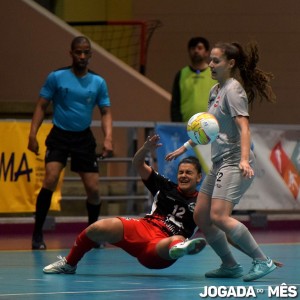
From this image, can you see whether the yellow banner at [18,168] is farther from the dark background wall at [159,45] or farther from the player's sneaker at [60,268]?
the player's sneaker at [60,268]

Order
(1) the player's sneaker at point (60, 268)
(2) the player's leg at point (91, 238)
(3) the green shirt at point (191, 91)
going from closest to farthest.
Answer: (2) the player's leg at point (91, 238)
(1) the player's sneaker at point (60, 268)
(3) the green shirt at point (191, 91)

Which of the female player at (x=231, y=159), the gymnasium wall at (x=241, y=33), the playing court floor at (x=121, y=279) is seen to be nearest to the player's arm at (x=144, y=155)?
the female player at (x=231, y=159)

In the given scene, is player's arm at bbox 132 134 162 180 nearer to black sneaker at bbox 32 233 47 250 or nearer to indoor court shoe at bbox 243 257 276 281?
indoor court shoe at bbox 243 257 276 281

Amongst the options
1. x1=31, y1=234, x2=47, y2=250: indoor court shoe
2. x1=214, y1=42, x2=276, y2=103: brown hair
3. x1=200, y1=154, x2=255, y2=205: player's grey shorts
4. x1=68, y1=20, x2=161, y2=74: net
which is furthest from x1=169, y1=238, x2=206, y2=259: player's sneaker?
x1=68, y1=20, x2=161, y2=74: net

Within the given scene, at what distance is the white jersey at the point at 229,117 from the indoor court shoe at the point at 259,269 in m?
0.92

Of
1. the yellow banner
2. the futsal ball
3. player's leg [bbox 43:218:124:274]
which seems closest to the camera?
the futsal ball

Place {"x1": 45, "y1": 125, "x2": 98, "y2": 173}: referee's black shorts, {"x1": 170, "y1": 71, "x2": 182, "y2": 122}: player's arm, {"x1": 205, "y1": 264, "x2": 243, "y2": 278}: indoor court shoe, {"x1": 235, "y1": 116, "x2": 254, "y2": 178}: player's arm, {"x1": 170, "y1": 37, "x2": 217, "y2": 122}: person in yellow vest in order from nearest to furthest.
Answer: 1. {"x1": 235, "y1": 116, "x2": 254, "y2": 178}: player's arm
2. {"x1": 205, "y1": 264, "x2": 243, "y2": 278}: indoor court shoe
3. {"x1": 45, "y1": 125, "x2": 98, "y2": 173}: referee's black shorts
4. {"x1": 170, "y1": 37, "x2": 217, "y2": 122}: person in yellow vest
5. {"x1": 170, "y1": 71, "x2": 182, "y2": 122}: player's arm

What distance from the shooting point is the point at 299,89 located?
21594 millimetres

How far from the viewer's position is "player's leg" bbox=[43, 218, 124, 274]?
11109 millimetres

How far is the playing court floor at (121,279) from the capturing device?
996cm

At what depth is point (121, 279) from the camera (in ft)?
36.4

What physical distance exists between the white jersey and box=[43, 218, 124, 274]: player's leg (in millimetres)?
1068

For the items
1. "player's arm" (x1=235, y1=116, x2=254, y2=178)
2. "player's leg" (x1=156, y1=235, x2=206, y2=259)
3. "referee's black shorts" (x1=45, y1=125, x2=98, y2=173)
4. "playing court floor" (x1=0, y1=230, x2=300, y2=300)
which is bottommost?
"playing court floor" (x1=0, y1=230, x2=300, y2=300)

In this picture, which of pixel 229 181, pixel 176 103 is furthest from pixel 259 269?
pixel 176 103
